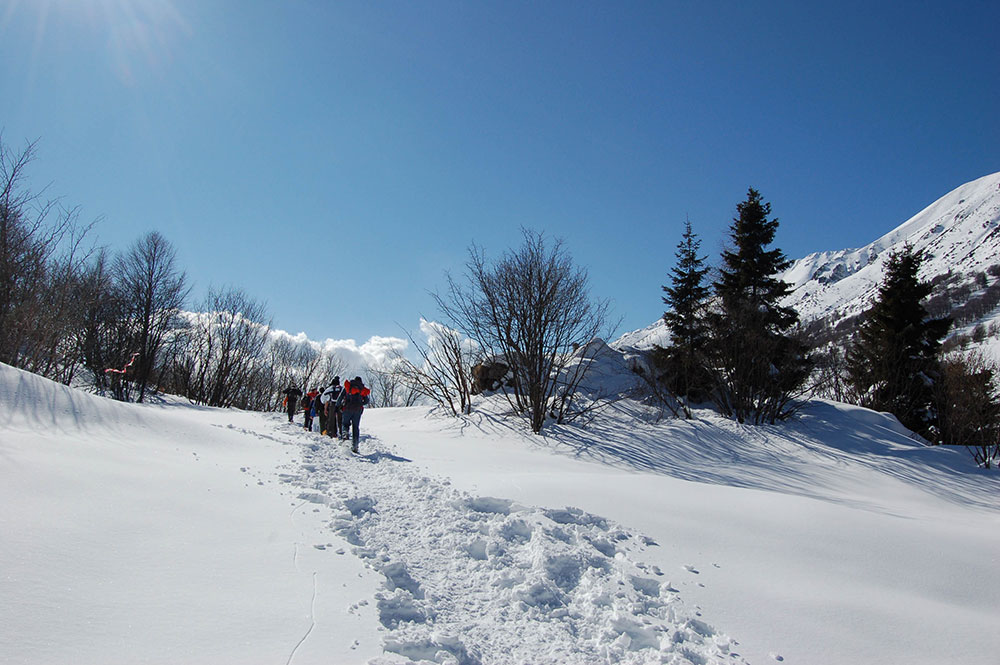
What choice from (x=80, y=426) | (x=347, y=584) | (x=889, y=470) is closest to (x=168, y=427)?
(x=80, y=426)

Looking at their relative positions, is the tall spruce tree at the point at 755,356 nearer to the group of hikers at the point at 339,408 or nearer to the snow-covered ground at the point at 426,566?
the snow-covered ground at the point at 426,566

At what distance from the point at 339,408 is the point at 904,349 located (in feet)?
77.0

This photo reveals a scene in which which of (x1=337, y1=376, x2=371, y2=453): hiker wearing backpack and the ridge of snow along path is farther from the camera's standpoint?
(x1=337, y1=376, x2=371, y2=453): hiker wearing backpack

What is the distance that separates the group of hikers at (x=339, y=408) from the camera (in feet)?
37.7

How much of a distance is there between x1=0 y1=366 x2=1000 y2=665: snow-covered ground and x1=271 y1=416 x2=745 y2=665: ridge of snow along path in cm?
2

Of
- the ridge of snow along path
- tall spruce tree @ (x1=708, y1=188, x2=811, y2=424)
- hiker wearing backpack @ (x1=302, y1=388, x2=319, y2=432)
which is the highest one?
tall spruce tree @ (x1=708, y1=188, x2=811, y2=424)

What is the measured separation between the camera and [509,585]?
3.93m

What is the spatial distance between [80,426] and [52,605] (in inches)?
210

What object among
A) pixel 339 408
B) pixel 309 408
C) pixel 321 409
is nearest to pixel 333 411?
pixel 339 408

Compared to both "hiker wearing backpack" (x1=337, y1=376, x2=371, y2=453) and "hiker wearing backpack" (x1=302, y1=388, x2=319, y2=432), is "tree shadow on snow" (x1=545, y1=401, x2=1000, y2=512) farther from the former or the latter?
"hiker wearing backpack" (x1=302, y1=388, x2=319, y2=432)

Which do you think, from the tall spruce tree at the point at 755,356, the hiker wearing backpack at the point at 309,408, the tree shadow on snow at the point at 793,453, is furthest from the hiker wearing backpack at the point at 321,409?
the tall spruce tree at the point at 755,356

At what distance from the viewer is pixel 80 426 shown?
657 cm

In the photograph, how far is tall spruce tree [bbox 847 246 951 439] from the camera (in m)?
20.4

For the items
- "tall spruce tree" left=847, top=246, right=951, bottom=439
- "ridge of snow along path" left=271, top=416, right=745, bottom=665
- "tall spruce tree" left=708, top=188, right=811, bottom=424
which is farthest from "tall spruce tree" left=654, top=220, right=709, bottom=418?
"ridge of snow along path" left=271, top=416, right=745, bottom=665
